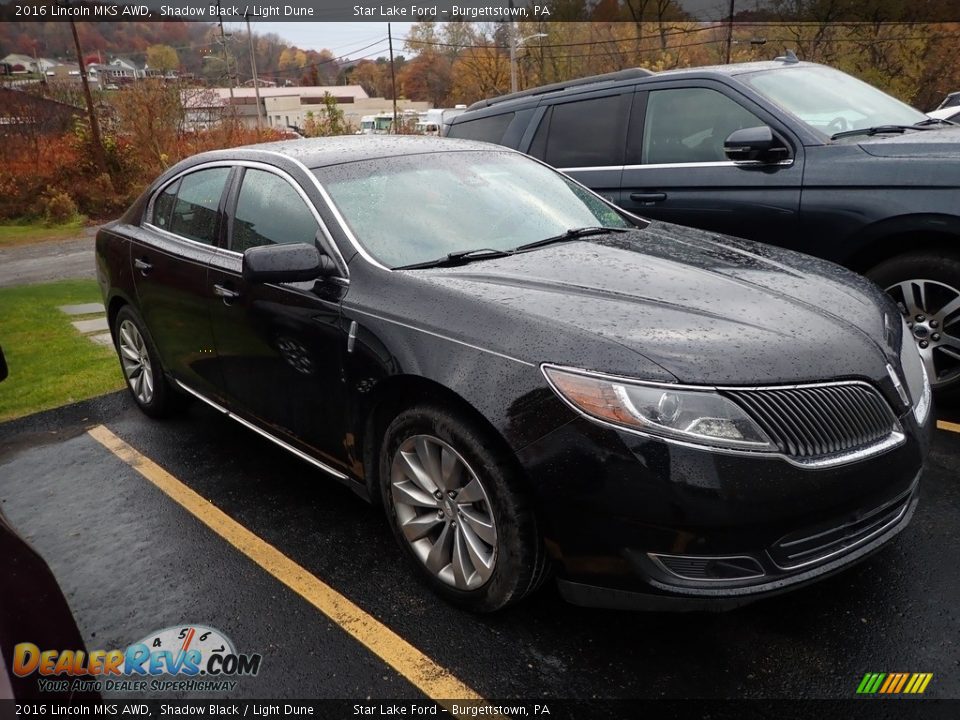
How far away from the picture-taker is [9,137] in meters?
23.6

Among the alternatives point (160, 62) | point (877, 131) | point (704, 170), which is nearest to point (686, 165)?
point (704, 170)

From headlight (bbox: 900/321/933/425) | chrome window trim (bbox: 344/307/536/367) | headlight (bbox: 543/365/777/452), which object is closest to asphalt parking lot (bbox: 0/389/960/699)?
headlight (bbox: 900/321/933/425)

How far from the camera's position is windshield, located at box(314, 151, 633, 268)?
302cm

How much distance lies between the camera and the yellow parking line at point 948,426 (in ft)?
12.7

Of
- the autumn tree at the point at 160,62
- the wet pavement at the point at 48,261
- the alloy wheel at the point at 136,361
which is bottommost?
the wet pavement at the point at 48,261

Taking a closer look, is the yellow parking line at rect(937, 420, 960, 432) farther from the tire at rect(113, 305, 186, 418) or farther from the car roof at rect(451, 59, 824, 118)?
the tire at rect(113, 305, 186, 418)

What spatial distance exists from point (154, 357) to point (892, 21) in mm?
37567

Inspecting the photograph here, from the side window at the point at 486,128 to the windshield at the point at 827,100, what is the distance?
1970 mm

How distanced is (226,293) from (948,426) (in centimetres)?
386

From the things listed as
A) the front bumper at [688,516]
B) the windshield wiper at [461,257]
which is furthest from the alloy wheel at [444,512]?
the windshield wiper at [461,257]

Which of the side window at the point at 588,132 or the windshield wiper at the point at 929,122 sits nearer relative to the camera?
the windshield wiper at the point at 929,122

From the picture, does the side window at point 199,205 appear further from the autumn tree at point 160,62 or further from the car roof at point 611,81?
the autumn tree at point 160,62

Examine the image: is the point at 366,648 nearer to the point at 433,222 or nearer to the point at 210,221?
the point at 433,222

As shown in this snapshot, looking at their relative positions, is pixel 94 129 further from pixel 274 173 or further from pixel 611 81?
pixel 274 173
